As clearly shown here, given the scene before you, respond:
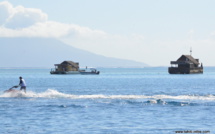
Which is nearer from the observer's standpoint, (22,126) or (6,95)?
(22,126)

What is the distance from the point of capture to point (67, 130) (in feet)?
88.1

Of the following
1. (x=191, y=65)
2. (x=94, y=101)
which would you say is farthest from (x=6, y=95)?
(x=191, y=65)

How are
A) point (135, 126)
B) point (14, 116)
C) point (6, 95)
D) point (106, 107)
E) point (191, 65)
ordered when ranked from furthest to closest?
1. point (191, 65)
2. point (6, 95)
3. point (106, 107)
4. point (14, 116)
5. point (135, 126)

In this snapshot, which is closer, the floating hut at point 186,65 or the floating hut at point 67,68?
the floating hut at point 186,65

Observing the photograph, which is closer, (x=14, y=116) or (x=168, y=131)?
(x=168, y=131)

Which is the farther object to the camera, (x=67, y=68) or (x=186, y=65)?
(x=67, y=68)

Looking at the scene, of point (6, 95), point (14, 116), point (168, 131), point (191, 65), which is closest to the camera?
point (168, 131)

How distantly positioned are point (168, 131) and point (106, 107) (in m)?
13.3

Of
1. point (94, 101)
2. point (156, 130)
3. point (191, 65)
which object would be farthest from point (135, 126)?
point (191, 65)

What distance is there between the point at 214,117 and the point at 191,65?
427ft

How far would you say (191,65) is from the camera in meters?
160

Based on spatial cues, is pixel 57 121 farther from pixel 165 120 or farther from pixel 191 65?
pixel 191 65

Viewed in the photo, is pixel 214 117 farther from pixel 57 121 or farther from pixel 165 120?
pixel 57 121

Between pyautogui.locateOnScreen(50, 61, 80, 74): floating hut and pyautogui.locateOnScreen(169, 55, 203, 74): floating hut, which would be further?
pyautogui.locateOnScreen(50, 61, 80, 74): floating hut
